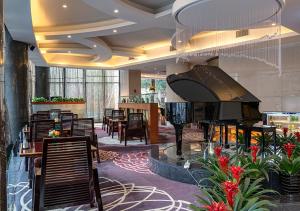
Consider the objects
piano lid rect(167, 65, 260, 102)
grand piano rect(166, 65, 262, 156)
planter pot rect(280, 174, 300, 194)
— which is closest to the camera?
planter pot rect(280, 174, 300, 194)

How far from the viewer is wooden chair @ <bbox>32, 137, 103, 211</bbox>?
9.99 ft

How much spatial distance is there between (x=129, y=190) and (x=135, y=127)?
4.53 metres

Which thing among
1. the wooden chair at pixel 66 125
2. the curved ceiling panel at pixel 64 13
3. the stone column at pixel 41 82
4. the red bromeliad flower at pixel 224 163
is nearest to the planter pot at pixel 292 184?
the red bromeliad flower at pixel 224 163

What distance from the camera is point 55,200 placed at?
3141 millimetres

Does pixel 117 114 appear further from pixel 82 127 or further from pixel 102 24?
pixel 82 127

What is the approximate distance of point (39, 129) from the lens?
5.36m

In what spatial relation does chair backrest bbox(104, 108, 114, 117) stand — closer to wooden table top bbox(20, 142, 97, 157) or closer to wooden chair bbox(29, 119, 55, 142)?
wooden chair bbox(29, 119, 55, 142)

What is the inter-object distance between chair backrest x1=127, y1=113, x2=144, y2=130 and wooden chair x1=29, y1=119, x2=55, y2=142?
348 centimetres

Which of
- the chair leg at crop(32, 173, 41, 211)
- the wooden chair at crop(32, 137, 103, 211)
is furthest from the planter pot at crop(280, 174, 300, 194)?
the chair leg at crop(32, 173, 41, 211)

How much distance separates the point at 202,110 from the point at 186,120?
384 mm

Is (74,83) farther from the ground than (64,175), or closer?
farther from the ground

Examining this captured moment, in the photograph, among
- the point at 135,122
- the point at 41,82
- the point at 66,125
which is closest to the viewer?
the point at 66,125

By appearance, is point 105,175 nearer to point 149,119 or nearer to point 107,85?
point 149,119

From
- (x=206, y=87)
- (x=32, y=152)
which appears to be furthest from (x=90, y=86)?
(x=32, y=152)
